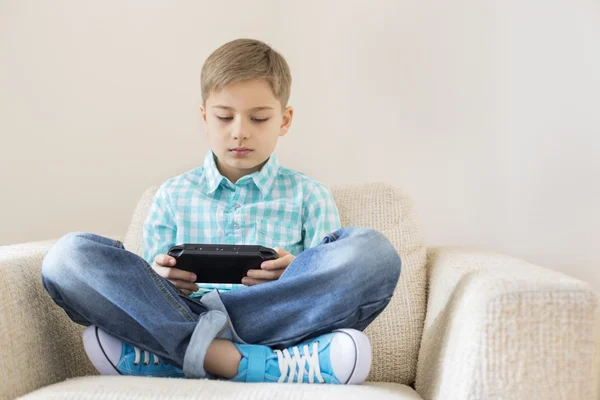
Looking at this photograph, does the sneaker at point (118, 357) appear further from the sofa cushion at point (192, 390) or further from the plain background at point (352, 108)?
the plain background at point (352, 108)

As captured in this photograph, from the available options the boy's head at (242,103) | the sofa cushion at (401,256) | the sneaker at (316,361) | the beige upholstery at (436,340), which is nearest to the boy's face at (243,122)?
the boy's head at (242,103)

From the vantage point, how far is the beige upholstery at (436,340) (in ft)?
3.46

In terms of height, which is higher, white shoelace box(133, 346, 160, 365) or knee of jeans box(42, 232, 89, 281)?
knee of jeans box(42, 232, 89, 281)

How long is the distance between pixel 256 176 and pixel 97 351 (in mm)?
526

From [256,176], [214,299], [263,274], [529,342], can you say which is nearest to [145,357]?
[214,299]

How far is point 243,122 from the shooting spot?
153cm

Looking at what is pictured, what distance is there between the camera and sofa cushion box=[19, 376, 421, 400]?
1043 millimetres

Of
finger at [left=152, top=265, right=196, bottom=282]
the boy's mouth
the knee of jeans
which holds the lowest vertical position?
finger at [left=152, top=265, right=196, bottom=282]

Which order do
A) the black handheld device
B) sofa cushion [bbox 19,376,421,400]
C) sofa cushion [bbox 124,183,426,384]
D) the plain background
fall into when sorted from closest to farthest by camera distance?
1. sofa cushion [bbox 19,376,421,400]
2. the black handheld device
3. sofa cushion [bbox 124,183,426,384]
4. the plain background

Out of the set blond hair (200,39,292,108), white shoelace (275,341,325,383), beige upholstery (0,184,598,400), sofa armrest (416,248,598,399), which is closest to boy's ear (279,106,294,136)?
blond hair (200,39,292,108)

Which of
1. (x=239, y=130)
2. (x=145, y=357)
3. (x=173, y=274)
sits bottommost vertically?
(x=145, y=357)

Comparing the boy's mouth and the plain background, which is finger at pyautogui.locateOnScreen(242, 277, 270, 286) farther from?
the plain background

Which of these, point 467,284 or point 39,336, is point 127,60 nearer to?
point 39,336

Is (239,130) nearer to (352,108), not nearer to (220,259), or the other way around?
(220,259)
